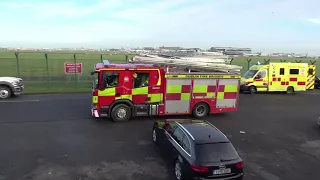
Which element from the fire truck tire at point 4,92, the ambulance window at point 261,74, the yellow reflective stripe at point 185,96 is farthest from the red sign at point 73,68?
the ambulance window at point 261,74

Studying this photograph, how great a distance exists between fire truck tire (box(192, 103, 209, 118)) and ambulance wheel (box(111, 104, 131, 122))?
301 centimetres

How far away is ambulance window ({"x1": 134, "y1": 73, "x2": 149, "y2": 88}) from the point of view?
12.0 metres

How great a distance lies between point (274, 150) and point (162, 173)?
166 inches

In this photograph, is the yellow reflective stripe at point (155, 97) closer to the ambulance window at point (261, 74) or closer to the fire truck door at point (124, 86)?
the fire truck door at point (124, 86)

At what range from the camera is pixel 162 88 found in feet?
40.7

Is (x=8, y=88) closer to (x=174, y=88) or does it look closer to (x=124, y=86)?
(x=124, y=86)

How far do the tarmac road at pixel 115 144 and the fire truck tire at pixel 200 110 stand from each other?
14.9 inches

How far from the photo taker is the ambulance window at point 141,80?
12.0 meters

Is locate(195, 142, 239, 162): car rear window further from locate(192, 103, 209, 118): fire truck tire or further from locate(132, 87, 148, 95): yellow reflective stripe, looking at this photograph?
locate(192, 103, 209, 118): fire truck tire

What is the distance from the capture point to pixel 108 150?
29.1 feet

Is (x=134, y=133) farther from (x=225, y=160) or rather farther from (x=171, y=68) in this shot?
(x=225, y=160)

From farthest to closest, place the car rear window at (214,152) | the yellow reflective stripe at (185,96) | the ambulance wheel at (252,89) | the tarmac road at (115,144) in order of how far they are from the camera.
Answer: the ambulance wheel at (252,89) → the yellow reflective stripe at (185,96) → the tarmac road at (115,144) → the car rear window at (214,152)

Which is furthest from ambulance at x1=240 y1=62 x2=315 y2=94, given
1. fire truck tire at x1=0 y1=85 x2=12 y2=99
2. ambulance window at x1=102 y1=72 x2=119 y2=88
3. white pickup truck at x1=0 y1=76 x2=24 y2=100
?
fire truck tire at x1=0 y1=85 x2=12 y2=99

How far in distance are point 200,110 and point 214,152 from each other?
277 inches
